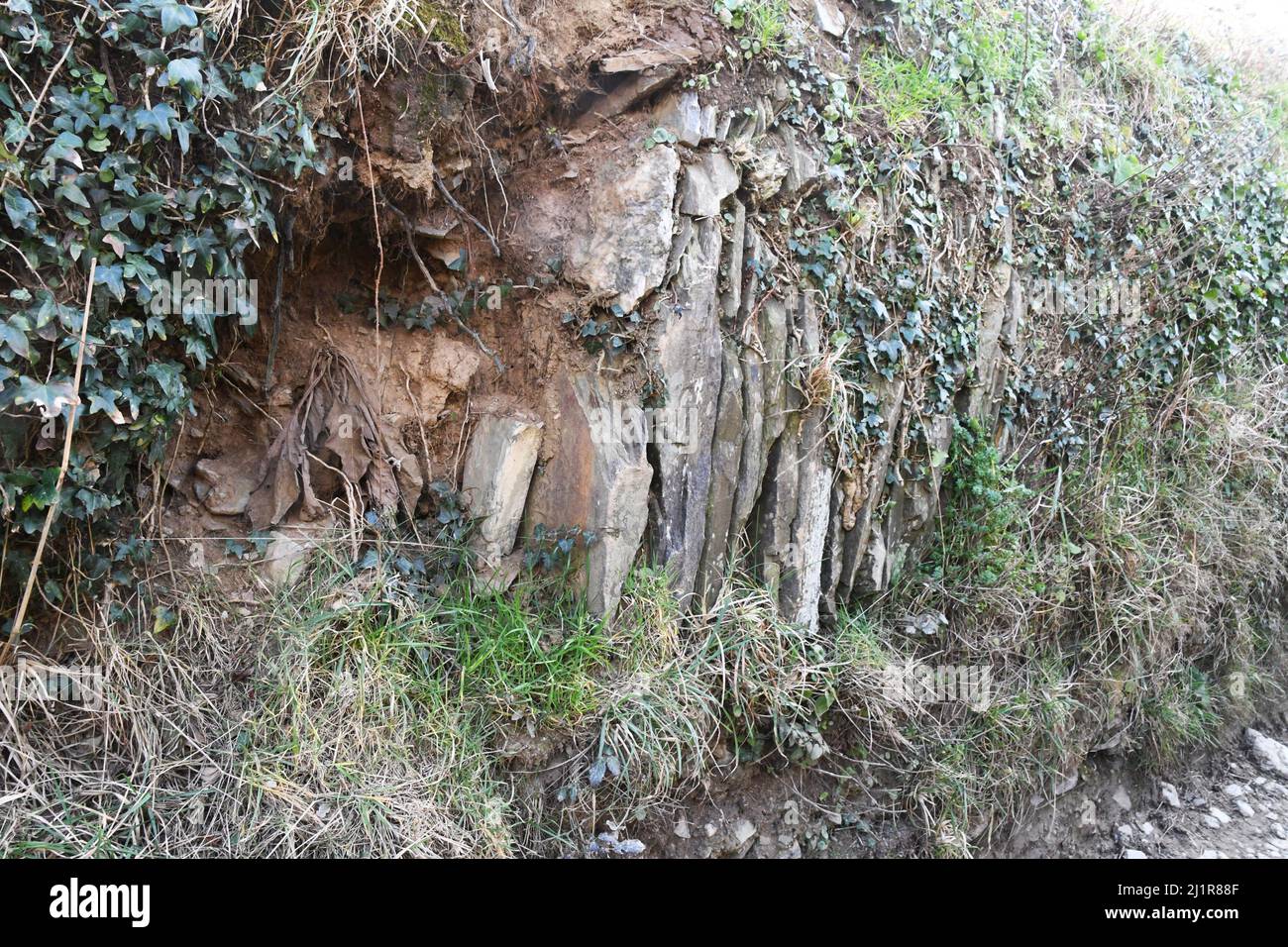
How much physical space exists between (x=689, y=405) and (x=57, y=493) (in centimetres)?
198

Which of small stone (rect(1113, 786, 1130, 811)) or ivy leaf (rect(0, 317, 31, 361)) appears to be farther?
small stone (rect(1113, 786, 1130, 811))

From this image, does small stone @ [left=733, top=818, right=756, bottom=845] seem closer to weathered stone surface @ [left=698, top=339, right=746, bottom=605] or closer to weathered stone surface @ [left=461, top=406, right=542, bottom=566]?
weathered stone surface @ [left=698, top=339, right=746, bottom=605]

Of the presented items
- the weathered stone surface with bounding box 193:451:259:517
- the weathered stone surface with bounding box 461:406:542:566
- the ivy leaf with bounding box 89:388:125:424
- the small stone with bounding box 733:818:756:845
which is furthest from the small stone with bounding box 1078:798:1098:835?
the ivy leaf with bounding box 89:388:125:424

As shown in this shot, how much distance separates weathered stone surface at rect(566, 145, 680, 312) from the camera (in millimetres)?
3080

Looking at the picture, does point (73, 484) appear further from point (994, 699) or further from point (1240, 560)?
point (1240, 560)

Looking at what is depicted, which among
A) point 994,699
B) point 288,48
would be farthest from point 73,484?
point 994,699

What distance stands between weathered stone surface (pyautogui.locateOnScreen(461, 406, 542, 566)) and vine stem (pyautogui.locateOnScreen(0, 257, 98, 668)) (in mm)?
1223

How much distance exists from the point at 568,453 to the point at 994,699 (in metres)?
2.25

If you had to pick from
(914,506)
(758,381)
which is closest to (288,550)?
(758,381)

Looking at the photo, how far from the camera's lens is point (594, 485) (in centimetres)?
302

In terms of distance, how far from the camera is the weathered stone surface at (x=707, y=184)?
3.19m

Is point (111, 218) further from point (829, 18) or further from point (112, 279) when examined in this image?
point (829, 18)

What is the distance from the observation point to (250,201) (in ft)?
8.37

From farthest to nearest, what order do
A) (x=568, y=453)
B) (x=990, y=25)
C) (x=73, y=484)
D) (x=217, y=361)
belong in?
(x=990, y=25) → (x=568, y=453) → (x=217, y=361) → (x=73, y=484)
